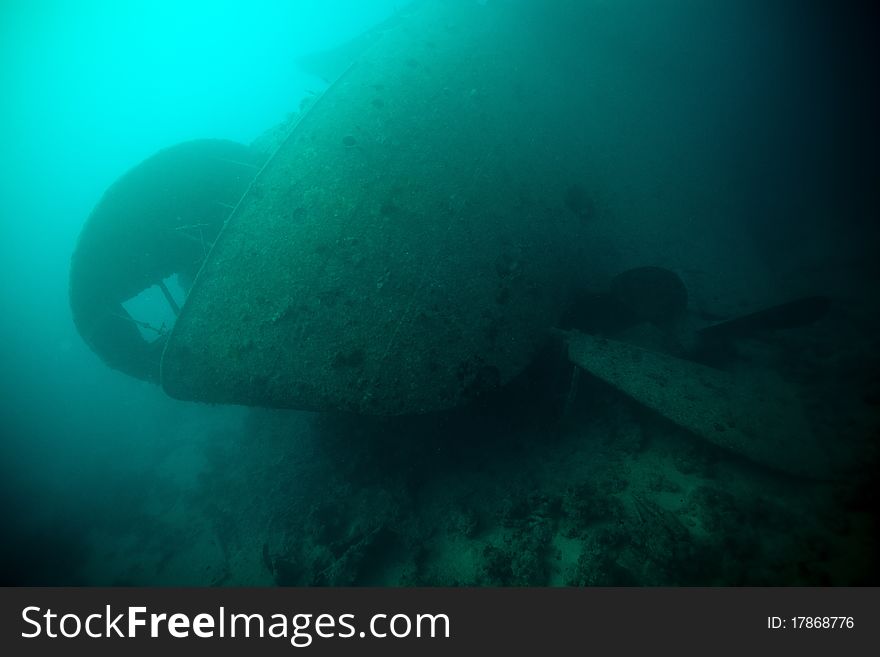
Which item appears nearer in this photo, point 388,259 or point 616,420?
point 388,259

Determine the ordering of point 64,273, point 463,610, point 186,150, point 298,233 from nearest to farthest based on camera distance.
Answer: point 463,610, point 298,233, point 186,150, point 64,273

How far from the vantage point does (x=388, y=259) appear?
150 inches

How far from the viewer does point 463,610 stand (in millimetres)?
3180

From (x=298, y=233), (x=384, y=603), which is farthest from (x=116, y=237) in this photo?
(x=384, y=603)

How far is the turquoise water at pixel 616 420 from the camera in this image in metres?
3.48

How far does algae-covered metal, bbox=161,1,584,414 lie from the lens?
11.4 feet

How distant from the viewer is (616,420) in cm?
441

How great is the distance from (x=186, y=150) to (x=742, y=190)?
9.35m

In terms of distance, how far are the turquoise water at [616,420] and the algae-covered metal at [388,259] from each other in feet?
0.63

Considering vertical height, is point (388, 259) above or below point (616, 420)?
above

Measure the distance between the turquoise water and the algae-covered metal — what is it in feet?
0.63

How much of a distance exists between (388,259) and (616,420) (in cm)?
311

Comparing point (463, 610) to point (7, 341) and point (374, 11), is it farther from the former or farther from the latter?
point (374, 11)

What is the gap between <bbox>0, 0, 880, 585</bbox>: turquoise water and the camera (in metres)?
3.48
